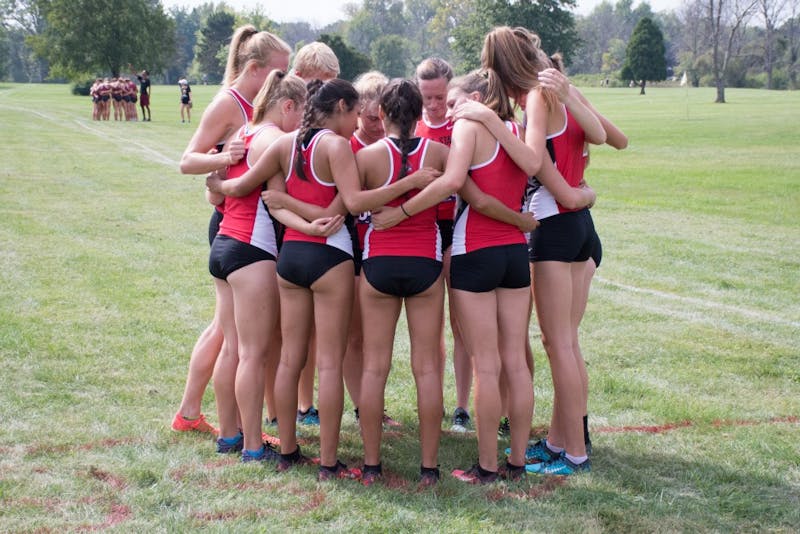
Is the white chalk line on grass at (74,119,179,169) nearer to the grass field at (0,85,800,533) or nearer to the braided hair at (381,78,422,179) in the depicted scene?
the grass field at (0,85,800,533)

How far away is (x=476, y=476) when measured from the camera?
4336 millimetres

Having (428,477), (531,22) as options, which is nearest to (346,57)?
(531,22)

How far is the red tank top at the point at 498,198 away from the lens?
4.13 metres

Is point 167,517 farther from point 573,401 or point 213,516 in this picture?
point 573,401

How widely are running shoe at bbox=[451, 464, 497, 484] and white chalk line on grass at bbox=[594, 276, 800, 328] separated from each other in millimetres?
4348

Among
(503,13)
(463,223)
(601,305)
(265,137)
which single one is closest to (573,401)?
(463,223)

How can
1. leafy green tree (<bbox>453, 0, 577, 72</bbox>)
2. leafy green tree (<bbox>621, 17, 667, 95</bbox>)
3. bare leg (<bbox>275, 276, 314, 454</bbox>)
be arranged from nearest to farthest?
bare leg (<bbox>275, 276, 314, 454</bbox>), leafy green tree (<bbox>453, 0, 577, 72</bbox>), leafy green tree (<bbox>621, 17, 667, 95</bbox>)

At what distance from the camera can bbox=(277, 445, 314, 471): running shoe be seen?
444 cm

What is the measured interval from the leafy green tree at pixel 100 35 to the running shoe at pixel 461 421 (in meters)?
53.5

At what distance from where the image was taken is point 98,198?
15.6 metres

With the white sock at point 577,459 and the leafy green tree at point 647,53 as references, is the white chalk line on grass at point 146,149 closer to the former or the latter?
the white sock at point 577,459

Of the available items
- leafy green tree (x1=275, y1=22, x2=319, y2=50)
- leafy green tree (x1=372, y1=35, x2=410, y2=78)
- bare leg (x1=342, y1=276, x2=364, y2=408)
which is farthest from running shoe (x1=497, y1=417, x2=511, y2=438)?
leafy green tree (x1=275, y1=22, x2=319, y2=50)

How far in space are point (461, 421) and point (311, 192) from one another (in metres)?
1.91

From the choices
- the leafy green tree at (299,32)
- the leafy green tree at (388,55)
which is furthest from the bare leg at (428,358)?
the leafy green tree at (299,32)
